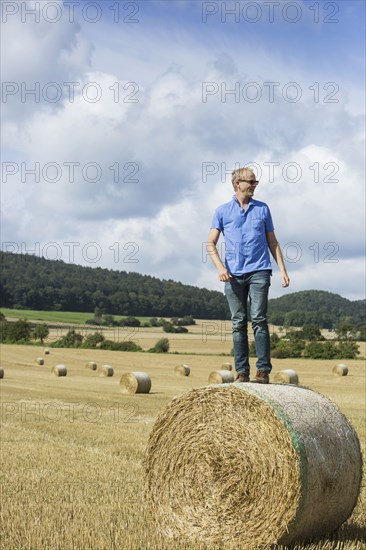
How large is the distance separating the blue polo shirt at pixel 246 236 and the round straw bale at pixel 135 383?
67.7ft

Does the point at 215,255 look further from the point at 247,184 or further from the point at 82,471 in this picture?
the point at 82,471

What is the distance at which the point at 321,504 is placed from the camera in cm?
657

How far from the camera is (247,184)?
7.62m

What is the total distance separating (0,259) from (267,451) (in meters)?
110

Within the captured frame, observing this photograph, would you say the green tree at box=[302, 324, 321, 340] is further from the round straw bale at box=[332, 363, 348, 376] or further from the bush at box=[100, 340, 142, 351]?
the round straw bale at box=[332, 363, 348, 376]

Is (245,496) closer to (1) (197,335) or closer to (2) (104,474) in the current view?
(2) (104,474)

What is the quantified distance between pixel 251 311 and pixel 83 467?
14.2ft

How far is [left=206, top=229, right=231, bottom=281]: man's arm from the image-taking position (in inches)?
300

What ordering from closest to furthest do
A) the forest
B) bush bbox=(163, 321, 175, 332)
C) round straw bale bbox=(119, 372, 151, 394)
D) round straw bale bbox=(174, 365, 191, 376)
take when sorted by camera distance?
round straw bale bbox=(119, 372, 151, 394) → round straw bale bbox=(174, 365, 191, 376) → bush bbox=(163, 321, 175, 332) → the forest

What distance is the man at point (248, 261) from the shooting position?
753cm

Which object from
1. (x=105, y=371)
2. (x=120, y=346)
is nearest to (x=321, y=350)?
(x=105, y=371)

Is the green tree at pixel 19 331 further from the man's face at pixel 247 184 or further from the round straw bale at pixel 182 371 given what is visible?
the man's face at pixel 247 184

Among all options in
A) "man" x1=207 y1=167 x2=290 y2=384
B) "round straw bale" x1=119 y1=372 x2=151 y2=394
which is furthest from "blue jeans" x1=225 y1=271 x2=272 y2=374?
"round straw bale" x1=119 y1=372 x2=151 y2=394

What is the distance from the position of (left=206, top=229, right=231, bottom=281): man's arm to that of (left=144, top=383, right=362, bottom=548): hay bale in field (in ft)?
3.85
